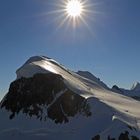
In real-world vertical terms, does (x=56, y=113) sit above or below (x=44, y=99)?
below

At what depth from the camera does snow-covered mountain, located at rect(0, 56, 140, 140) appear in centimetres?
8550

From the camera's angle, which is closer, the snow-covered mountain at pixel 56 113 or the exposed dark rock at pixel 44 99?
the snow-covered mountain at pixel 56 113

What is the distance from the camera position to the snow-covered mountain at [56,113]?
85.5m

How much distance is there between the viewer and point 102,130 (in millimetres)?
84312

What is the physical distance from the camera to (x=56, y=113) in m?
96.2

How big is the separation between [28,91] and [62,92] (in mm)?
10974

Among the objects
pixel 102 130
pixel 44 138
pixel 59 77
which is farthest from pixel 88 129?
pixel 59 77

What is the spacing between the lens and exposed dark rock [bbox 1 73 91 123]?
95769mm

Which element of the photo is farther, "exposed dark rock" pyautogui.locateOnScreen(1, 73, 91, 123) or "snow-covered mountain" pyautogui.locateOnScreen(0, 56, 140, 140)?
"exposed dark rock" pyautogui.locateOnScreen(1, 73, 91, 123)

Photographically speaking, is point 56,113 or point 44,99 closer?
point 56,113

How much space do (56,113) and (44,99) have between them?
20.1 feet

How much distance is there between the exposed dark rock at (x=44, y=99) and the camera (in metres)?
95.8

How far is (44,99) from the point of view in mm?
100125

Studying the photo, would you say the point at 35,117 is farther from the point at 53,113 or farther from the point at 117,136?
the point at 117,136
